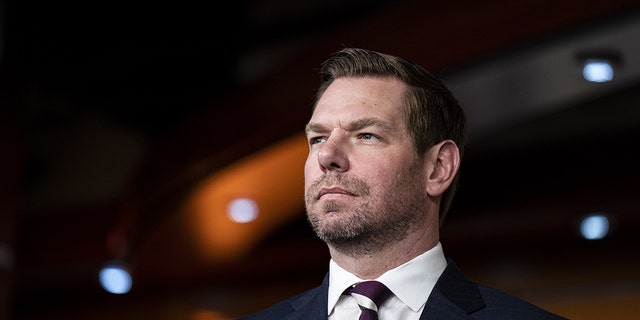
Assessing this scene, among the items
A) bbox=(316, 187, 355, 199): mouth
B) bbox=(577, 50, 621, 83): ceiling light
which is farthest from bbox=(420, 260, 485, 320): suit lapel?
bbox=(577, 50, 621, 83): ceiling light

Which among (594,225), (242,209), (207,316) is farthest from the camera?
(207,316)

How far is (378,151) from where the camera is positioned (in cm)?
161

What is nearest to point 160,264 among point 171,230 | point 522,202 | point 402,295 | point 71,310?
point 171,230

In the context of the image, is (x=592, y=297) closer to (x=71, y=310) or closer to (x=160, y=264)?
(x=160, y=264)

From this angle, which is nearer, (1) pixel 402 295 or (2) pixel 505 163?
(1) pixel 402 295

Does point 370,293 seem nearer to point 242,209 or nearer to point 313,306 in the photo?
point 313,306

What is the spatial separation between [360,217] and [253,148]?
2.89 metres

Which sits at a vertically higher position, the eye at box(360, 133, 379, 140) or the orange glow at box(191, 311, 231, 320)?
the orange glow at box(191, 311, 231, 320)

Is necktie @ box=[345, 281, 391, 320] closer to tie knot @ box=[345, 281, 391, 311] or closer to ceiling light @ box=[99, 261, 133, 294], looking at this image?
tie knot @ box=[345, 281, 391, 311]

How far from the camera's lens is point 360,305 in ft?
5.14

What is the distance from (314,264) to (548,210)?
1376 mm

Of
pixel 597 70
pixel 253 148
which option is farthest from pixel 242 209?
pixel 597 70

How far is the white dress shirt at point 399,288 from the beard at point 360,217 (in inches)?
1.9

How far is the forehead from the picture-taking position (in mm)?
1654
